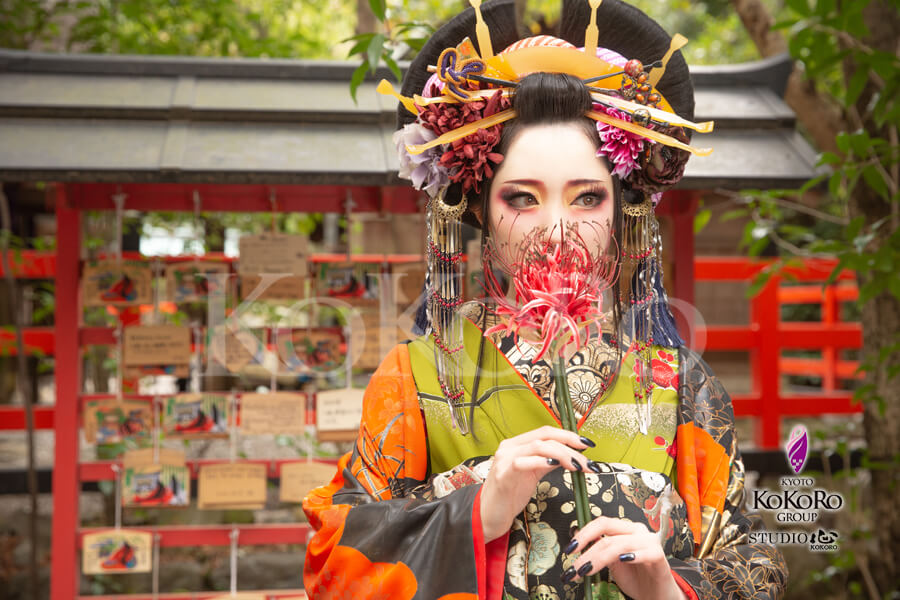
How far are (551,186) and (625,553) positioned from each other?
60cm

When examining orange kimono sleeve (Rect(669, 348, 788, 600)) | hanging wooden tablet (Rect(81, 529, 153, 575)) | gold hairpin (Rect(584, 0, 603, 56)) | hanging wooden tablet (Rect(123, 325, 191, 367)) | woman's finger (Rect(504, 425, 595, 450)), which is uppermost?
gold hairpin (Rect(584, 0, 603, 56))

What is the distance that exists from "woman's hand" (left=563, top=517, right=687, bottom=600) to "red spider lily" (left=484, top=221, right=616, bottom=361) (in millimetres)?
266

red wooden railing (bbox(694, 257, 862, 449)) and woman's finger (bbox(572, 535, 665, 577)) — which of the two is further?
red wooden railing (bbox(694, 257, 862, 449))

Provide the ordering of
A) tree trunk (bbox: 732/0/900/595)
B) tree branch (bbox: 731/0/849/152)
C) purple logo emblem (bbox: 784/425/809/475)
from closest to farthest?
purple logo emblem (bbox: 784/425/809/475)
tree trunk (bbox: 732/0/900/595)
tree branch (bbox: 731/0/849/152)

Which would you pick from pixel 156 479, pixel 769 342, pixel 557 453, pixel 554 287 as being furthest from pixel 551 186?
pixel 769 342

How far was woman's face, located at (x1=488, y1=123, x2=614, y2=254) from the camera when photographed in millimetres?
1299

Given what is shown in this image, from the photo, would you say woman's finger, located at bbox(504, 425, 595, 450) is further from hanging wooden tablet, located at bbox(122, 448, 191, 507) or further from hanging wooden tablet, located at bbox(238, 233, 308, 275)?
hanging wooden tablet, located at bbox(122, 448, 191, 507)

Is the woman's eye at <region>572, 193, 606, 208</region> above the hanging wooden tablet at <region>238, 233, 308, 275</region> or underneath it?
underneath

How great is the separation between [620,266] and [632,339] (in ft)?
0.46

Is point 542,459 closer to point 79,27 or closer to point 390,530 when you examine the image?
point 390,530

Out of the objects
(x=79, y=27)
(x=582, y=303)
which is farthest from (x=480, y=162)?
(x=79, y=27)

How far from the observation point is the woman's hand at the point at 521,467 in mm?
1075

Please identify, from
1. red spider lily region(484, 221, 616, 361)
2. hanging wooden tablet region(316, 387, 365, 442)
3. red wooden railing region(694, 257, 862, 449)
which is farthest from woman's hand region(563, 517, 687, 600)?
red wooden railing region(694, 257, 862, 449)

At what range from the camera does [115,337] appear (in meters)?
3.17
